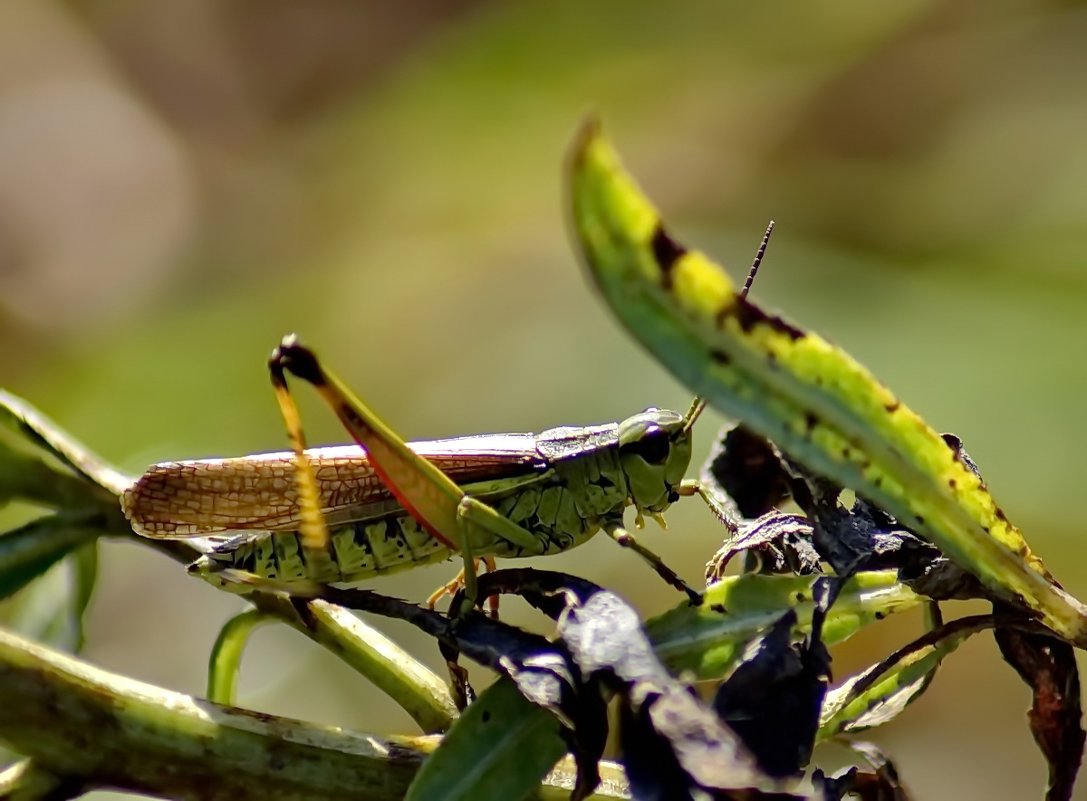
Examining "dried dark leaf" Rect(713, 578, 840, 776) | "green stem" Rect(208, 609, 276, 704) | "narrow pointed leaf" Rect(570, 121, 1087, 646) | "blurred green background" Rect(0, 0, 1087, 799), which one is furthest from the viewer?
"blurred green background" Rect(0, 0, 1087, 799)

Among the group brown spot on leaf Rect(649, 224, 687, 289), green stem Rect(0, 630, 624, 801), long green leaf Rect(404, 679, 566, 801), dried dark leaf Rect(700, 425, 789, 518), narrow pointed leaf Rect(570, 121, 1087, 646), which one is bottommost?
long green leaf Rect(404, 679, 566, 801)

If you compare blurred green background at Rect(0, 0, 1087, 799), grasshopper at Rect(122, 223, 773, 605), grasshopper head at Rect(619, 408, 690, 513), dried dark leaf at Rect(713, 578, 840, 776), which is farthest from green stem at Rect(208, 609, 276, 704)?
blurred green background at Rect(0, 0, 1087, 799)

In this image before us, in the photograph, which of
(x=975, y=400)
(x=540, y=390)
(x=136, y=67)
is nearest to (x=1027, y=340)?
(x=975, y=400)

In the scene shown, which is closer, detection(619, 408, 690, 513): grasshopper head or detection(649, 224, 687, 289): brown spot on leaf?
detection(649, 224, 687, 289): brown spot on leaf

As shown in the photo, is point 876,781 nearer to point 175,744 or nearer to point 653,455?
point 175,744

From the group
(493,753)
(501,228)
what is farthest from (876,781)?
(501,228)

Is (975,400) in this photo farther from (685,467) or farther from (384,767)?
(384,767)

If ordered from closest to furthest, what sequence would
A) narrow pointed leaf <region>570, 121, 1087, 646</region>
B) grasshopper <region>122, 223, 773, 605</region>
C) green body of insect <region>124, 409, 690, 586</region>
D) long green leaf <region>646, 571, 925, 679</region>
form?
1. narrow pointed leaf <region>570, 121, 1087, 646</region>
2. long green leaf <region>646, 571, 925, 679</region>
3. grasshopper <region>122, 223, 773, 605</region>
4. green body of insect <region>124, 409, 690, 586</region>

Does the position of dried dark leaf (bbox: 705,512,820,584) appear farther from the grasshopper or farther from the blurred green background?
the blurred green background
